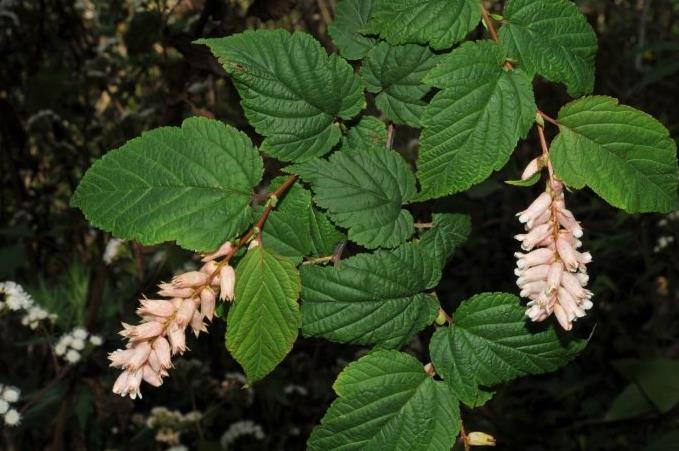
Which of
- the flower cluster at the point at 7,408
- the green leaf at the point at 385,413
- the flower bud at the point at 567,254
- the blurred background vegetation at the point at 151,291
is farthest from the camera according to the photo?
the blurred background vegetation at the point at 151,291

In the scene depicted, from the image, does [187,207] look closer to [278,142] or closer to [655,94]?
[278,142]

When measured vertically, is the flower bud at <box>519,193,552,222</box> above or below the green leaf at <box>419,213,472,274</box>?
above

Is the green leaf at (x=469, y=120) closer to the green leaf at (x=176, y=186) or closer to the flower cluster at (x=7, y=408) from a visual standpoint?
the green leaf at (x=176, y=186)

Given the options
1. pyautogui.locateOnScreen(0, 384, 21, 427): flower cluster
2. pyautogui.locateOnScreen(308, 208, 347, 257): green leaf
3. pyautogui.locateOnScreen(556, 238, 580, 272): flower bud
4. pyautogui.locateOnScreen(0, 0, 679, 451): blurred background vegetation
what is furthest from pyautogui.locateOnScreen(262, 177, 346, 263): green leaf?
pyautogui.locateOnScreen(0, 384, 21, 427): flower cluster

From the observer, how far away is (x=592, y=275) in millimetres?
4074

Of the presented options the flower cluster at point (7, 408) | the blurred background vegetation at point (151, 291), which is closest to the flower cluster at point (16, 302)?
the blurred background vegetation at point (151, 291)

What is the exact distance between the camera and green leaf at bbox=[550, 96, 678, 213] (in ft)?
3.19

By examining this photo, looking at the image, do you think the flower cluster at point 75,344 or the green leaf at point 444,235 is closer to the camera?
the green leaf at point 444,235

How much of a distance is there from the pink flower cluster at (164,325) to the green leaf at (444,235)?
0.33 meters

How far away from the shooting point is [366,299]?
1.08 metres

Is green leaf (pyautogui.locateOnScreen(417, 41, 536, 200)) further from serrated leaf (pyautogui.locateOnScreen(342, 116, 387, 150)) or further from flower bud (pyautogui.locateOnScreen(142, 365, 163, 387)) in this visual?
flower bud (pyautogui.locateOnScreen(142, 365, 163, 387))

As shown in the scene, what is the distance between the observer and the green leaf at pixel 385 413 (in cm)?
104

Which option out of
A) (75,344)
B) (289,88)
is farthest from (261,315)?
(75,344)

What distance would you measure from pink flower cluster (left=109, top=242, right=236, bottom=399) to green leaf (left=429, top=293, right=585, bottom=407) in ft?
1.12
